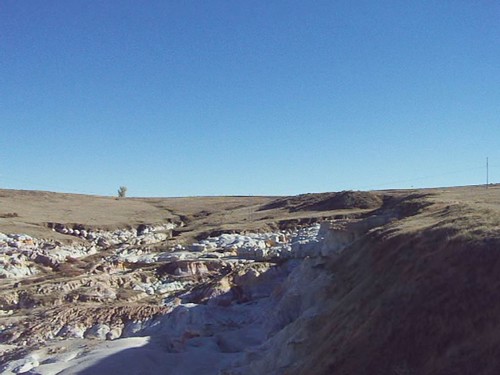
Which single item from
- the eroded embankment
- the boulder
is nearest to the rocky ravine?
the boulder

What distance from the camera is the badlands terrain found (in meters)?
11.0

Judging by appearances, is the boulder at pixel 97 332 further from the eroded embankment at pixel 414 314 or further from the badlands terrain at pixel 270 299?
the eroded embankment at pixel 414 314

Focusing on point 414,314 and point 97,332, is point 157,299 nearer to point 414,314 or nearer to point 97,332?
point 97,332

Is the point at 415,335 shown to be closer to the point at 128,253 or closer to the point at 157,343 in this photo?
the point at 157,343

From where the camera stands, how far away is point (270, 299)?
2655cm

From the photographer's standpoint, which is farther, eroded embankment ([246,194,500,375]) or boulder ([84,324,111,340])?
boulder ([84,324,111,340])

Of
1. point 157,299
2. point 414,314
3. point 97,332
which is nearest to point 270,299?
point 157,299

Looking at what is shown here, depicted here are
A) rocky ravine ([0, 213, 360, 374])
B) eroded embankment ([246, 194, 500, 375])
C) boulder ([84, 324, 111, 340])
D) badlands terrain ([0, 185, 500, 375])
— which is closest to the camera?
eroded embankment ([246, 194, 500, 375])

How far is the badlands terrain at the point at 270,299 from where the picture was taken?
36.0 feet

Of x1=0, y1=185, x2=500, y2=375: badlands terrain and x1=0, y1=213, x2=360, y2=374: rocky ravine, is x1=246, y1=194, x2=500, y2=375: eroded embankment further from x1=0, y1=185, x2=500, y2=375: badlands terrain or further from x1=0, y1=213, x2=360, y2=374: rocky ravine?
x1=0, y1=213, x2=360, y2=374: rocky ravine

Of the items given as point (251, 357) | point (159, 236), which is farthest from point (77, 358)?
point (159, 236)

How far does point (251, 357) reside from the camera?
1672 cm

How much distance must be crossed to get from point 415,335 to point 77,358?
1346 centimetres

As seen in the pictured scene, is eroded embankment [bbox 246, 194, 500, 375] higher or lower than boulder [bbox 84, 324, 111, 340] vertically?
higher
